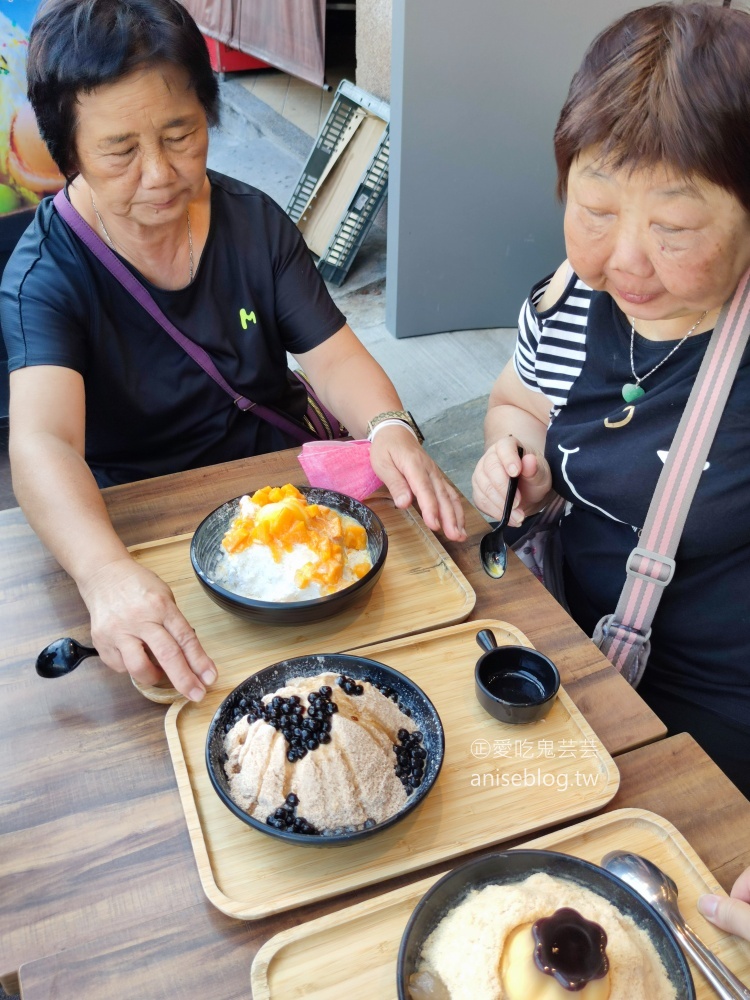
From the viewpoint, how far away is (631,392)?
150 centimetres

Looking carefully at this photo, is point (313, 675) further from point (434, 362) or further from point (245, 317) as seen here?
point (434, 362)

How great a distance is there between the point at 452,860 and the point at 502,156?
3.28 m

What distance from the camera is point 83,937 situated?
972 mm

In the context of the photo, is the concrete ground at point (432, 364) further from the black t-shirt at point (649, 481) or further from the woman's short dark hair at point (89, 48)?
the black t-shirt at point (649, 481)

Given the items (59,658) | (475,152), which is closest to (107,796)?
(59,658)

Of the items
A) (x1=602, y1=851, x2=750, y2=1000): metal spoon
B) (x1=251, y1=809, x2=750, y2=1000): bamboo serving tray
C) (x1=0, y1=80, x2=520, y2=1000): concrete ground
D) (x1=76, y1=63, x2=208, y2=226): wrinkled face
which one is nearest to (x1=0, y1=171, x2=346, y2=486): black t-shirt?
(x1=76, y1=63, x2=208, y2=226): wrinkled face

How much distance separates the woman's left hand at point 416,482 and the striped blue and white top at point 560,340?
0.28 m

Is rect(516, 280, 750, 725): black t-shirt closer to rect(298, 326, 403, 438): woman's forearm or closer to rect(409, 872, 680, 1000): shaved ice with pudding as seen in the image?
rect(298, 326, 403, 438): woman's forearm

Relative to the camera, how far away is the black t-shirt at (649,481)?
1.41 metres

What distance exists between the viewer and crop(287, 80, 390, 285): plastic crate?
439 centimetres

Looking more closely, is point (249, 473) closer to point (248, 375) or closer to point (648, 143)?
point (248, 375)

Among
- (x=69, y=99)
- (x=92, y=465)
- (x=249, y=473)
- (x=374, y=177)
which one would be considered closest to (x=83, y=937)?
(x=249, y=473)

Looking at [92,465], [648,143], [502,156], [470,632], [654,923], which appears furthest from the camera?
[502,156]

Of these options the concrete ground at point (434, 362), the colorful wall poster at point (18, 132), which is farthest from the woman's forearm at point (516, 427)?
the colorful wall poster at point (18, 132)
